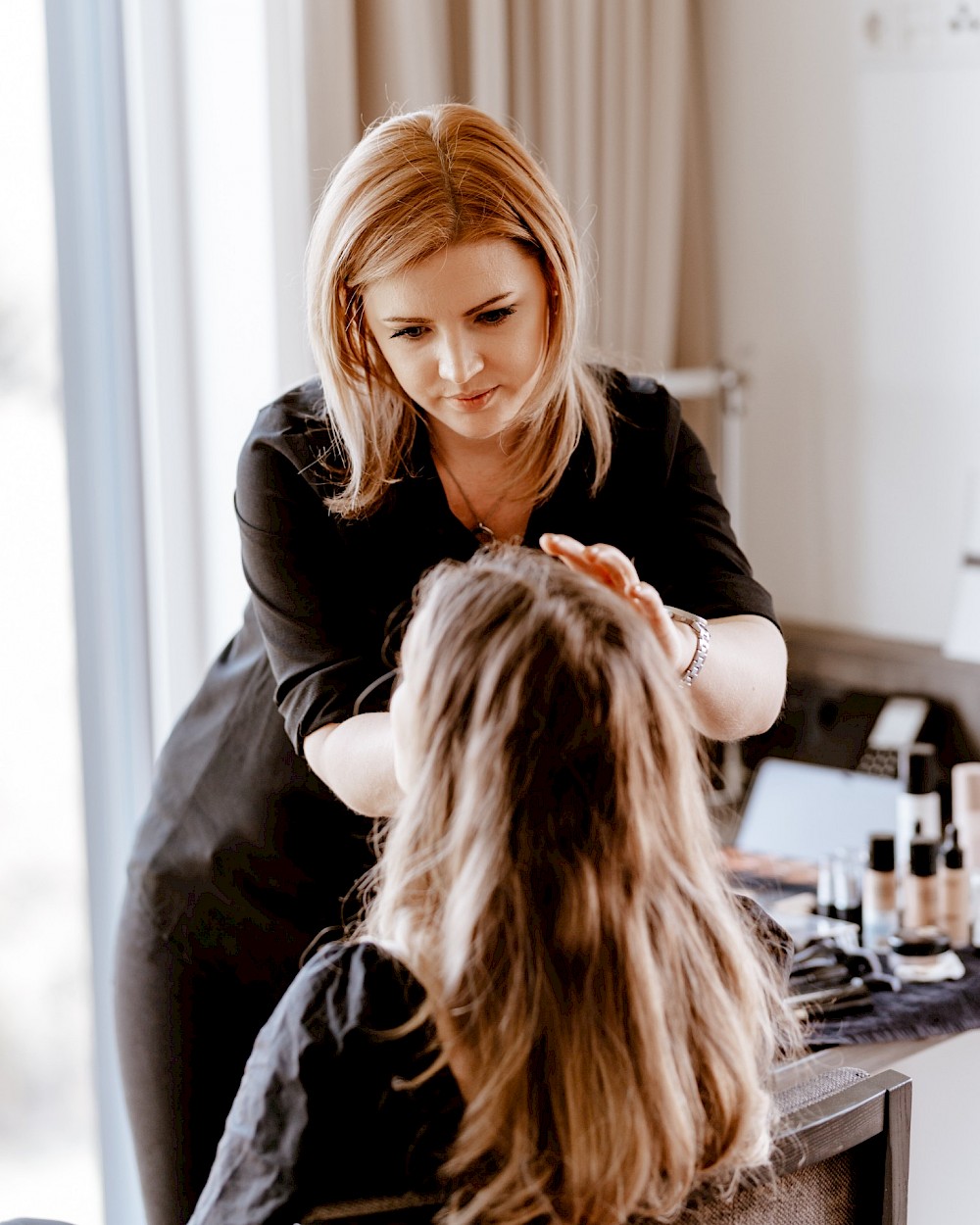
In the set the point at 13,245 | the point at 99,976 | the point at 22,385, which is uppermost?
the point at 13,245

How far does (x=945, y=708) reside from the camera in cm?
226

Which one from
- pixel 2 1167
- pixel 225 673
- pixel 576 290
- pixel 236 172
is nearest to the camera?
pixel 576 290

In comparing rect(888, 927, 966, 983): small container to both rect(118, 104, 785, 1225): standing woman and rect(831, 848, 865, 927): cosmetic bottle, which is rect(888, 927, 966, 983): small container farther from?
rect(118, 104, 785, 1225): standing woman

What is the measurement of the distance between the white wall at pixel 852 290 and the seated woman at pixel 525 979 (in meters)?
1.50

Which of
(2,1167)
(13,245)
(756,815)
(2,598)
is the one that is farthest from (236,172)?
(2,1167)

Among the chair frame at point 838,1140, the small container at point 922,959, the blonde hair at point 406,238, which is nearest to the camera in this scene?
the chair frame at point 838,1140

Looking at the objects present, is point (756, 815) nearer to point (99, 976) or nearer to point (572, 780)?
point (99, 976)

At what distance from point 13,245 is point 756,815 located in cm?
129

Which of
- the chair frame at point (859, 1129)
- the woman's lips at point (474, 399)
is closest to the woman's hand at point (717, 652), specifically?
the woman's lips at point (474, 399)

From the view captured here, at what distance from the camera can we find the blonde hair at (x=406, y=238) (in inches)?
45.0

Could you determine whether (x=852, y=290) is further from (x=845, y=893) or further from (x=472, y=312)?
(x=472, y=312)

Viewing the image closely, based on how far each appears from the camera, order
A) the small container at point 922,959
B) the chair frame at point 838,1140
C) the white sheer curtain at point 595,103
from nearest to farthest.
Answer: the chair frame at point 838,1140 → the small container at point 922,959 → the white sheer curtain at point 595,103

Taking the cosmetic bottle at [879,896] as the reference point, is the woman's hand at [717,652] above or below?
above

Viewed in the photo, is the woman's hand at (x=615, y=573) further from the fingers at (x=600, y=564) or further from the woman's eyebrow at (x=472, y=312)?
the woman's eyebrow at (x=472, y=312)
